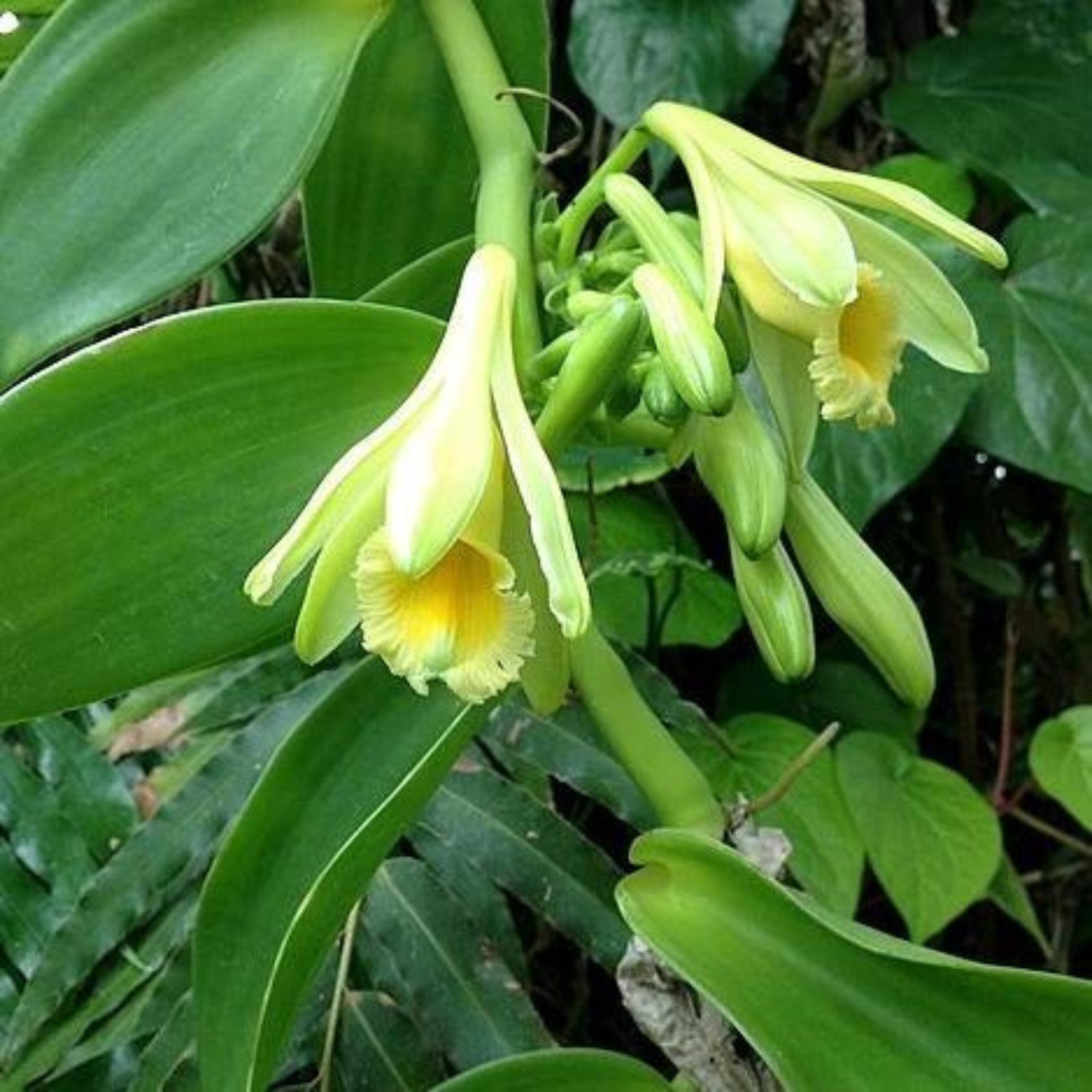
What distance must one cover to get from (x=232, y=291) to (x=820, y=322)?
56 centimetres

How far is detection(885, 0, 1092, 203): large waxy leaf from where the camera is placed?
3.14 ft

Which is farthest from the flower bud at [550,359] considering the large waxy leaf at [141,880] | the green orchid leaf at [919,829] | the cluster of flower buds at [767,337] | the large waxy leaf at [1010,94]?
the large waxy leaf at [1010,94]

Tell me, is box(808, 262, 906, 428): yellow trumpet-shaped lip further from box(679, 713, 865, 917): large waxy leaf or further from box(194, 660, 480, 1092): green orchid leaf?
box(679, 713, 865, 917): large waxy leaf

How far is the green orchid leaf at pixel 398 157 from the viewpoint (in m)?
0.60

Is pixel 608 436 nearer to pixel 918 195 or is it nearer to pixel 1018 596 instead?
pixel 918 195

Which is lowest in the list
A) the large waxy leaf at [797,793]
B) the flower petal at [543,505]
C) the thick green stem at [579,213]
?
the large waxy leaf at [797,793]

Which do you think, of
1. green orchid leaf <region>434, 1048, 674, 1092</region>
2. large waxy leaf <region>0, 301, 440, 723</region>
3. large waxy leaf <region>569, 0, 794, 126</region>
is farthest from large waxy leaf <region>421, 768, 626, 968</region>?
large waxy leaf <region>569, 0, 794, 126</region>

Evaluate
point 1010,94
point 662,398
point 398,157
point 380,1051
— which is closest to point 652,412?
point 662,398

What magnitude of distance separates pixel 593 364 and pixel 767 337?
2.9 inches

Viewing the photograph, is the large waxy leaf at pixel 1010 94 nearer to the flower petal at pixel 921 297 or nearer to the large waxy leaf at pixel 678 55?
the large waxy leaf at pixel 678 55

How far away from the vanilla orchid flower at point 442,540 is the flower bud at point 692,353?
39 mm

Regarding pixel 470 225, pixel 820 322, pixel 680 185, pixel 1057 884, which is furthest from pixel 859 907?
pixel 820 322

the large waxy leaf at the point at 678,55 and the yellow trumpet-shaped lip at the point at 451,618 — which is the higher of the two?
the yellow trumpet-shaped lip at the point at 451,618

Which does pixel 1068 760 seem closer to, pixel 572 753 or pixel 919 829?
pixel 919 829
